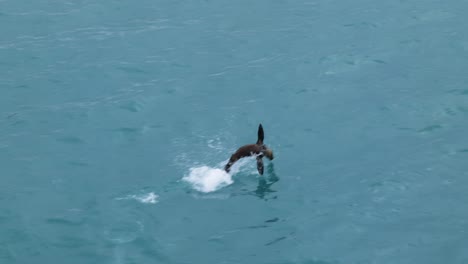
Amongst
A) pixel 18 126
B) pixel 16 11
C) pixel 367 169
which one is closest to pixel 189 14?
pixel 16 11

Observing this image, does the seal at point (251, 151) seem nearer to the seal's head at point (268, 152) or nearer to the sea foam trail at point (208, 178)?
the seal's head at point (268, 152)

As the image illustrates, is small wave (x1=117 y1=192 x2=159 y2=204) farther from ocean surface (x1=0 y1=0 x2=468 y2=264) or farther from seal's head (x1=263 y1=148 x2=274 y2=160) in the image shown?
seal's head (x1=263 y1=148 x2=274 y2=160)

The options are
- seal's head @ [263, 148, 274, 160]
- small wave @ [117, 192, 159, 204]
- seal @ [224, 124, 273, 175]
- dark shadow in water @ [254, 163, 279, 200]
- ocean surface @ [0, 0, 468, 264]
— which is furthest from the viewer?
seal's head @ [263, 148, 274, 160]

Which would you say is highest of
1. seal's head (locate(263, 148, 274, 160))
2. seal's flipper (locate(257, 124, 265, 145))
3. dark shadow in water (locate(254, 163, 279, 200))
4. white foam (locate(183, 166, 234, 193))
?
seal's flipper (locate(257, 124, 265, 145))

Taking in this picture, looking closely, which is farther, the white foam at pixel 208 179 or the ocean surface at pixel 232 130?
the white foam at pixel 208 179

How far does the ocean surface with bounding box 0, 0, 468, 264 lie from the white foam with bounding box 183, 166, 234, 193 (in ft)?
0.18

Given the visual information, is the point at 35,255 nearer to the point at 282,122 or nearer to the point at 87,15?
the point at 282,122

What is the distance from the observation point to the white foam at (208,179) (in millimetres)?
24672

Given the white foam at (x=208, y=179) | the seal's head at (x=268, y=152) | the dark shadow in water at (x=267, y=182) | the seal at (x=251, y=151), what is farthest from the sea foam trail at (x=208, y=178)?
the seal's head at (x=268, y=152)

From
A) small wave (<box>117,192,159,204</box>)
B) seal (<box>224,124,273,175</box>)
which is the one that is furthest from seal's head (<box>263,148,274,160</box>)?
small wave (<box>117,192,159,204</box>)

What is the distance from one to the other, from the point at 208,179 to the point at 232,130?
2874 millimetres

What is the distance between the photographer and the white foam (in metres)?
24.7

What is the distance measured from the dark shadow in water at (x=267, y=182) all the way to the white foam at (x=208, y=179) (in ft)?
3.07

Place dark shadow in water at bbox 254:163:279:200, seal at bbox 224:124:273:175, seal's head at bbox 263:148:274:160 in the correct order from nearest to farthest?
dark shadow in water at bbox 254:163:279:200, seal at bbox 224:124:273:175, seal's head at bbox 263:148:274:160
